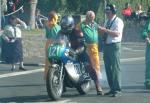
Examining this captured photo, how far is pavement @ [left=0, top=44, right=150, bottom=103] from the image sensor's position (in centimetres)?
1390

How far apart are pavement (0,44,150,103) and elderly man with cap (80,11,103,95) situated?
0.46 metres

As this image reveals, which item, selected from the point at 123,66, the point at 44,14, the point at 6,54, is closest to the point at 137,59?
the point at 123,66

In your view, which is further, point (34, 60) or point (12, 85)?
point (34, 60)

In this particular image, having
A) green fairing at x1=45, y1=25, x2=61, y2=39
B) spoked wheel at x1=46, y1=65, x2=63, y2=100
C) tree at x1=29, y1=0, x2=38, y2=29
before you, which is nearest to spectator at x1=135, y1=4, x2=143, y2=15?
tree at x1=29, y1=0, x2=38, y2=29

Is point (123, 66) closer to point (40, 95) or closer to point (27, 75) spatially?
point (27, 75)

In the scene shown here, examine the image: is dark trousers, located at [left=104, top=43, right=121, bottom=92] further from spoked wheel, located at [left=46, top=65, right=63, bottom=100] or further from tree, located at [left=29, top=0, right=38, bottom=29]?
tree, located at [left=29, top=0, right=38, bottom=29]

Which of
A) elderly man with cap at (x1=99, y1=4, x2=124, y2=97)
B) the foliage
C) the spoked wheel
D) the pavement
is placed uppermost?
the foliage

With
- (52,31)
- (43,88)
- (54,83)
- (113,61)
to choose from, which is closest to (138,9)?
(52,31)

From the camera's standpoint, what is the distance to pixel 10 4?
32344mm

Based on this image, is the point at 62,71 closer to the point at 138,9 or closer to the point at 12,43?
the point at 12,43

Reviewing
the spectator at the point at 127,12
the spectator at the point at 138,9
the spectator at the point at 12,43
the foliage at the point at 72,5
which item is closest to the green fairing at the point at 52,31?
the spectator at the point at 12,43

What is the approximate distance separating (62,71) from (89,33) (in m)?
1.39

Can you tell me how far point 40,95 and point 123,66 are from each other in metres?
7.62

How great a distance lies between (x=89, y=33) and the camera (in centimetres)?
1480
